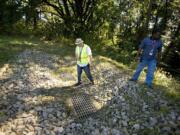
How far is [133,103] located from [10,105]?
4371mm

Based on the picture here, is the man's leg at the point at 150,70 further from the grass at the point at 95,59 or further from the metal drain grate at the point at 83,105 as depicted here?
the metal drain grate at the point at 83,105

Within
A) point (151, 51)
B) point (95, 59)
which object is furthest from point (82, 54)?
point (95, 59)

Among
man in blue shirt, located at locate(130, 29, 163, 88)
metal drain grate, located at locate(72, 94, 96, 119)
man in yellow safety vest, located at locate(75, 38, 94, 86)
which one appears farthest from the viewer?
man in yellow safety vest, located at locate(75, 38, 94, 86)

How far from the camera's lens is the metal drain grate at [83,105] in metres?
10.6

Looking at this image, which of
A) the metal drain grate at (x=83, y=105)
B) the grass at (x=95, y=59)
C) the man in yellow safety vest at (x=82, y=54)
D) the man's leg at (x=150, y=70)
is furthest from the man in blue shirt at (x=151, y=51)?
the metal drain grate at (x=83, y=105)

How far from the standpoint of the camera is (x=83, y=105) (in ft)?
36.3

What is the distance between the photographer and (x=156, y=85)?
1330 centimetres

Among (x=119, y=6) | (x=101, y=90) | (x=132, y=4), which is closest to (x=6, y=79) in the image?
(x=101, y=90)

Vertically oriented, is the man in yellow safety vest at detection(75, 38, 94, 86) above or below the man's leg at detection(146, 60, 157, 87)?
above

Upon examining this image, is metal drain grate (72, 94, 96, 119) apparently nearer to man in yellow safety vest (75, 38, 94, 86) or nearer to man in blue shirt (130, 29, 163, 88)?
man in yellow safety vest (75, 38, 94, 86)

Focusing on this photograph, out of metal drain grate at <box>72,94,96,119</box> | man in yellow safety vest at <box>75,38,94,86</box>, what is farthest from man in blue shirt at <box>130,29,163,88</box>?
metal drain grate at <box>72,94,96,119</box>

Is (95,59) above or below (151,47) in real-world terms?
below

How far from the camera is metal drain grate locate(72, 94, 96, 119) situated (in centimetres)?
1055

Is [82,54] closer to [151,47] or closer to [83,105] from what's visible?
[83,105]
